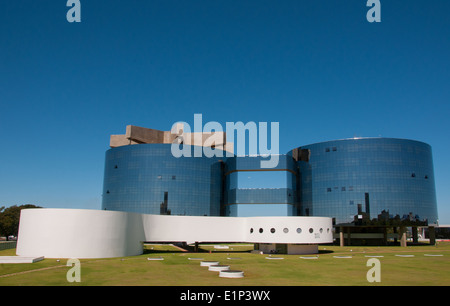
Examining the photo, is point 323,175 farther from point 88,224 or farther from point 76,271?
point 76,271

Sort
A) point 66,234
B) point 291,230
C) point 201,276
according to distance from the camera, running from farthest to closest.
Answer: point 291,230
point 66,234
point 201,276

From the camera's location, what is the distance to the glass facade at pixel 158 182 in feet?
337

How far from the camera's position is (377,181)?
309 feet

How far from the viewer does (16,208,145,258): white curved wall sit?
49.0m

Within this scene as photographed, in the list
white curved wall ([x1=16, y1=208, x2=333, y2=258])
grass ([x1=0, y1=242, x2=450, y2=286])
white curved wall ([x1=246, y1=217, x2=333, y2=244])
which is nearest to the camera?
grass ([x1=0, y1=242, x2=450, y2=286])

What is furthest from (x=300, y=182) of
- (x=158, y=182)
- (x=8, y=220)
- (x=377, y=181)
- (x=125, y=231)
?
(x=8, y=220)

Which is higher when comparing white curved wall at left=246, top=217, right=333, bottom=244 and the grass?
white curved wall at left=246, top=217, right=333, bottom=244

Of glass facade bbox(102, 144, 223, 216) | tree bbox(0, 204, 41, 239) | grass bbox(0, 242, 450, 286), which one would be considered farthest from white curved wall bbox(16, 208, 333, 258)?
tree bbox(0, 204, 41, 239)

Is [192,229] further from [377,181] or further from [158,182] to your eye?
[377,181]

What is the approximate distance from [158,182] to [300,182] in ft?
136

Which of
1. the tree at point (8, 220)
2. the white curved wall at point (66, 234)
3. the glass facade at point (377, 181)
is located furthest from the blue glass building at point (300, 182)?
the white curved wall at point (66, 234)

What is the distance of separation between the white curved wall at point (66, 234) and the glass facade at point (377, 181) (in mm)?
63549

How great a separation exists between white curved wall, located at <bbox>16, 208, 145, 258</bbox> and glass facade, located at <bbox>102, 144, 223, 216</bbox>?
49.5 metres

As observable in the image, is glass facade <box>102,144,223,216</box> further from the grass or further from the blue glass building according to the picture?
the grass
